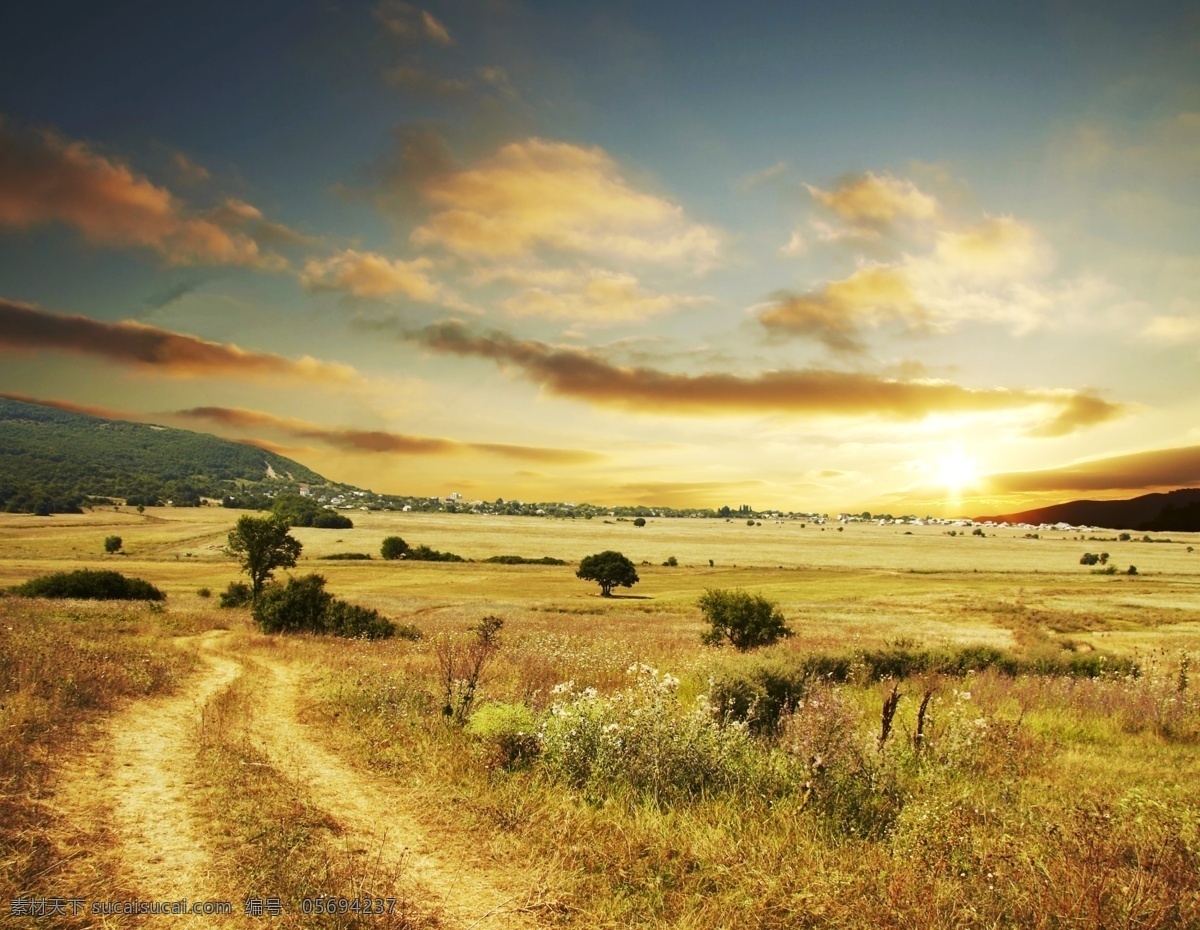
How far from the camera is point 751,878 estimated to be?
17.3 ft

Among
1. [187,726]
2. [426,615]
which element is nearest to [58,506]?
[426,615]

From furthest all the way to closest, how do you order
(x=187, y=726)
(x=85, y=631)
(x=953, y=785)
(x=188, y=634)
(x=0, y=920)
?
(x=188, y=634) < (x=85, y=631) < (x=187, y=726) < (x=953, y=785) < (x=0, y=920)

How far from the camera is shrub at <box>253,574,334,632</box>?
2769cm

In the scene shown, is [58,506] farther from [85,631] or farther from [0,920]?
[0,920]

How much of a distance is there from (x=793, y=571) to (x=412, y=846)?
10638 centimetres

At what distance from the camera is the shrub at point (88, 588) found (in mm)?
44438

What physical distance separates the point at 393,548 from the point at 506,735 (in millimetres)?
110471

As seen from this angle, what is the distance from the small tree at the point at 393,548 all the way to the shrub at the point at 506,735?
110 metres

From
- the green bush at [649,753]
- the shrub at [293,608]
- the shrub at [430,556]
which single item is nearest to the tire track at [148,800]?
the green bush at [649,753]

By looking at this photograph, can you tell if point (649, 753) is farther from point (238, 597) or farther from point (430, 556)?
point (430, 556)

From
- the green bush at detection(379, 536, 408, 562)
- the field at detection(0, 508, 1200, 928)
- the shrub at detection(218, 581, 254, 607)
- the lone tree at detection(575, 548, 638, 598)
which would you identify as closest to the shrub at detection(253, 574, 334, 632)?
the field at detection(0, 508, 1200, 928)

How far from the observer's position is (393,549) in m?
112

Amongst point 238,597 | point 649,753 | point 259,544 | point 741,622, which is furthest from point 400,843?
point 238,597

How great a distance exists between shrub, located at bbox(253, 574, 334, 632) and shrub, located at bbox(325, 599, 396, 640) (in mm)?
370
